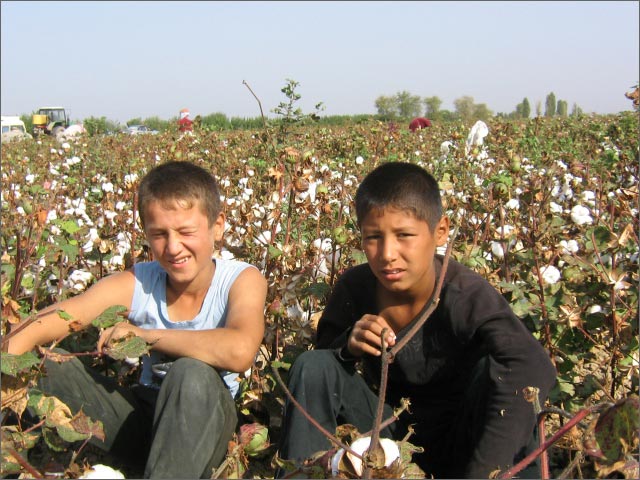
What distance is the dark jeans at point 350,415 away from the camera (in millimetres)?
1390

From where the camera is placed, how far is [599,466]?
0.77m

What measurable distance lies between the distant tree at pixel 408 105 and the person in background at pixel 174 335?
32.7 metres

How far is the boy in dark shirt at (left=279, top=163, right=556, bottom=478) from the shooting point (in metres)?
1.43

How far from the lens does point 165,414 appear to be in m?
1.43

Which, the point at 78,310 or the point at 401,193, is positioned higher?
the point at 401,193

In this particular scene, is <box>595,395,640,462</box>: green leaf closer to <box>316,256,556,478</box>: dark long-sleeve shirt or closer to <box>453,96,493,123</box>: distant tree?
<box>316,256,556,478</box>: dark long-sleeve shirt

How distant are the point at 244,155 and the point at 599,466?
4713mm

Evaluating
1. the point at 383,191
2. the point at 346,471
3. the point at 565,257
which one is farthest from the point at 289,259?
the point at 346,471

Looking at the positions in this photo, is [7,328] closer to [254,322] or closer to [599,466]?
[254,322]

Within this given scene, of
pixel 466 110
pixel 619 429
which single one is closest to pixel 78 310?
pixel 619 429

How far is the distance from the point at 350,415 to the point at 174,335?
0.42 m

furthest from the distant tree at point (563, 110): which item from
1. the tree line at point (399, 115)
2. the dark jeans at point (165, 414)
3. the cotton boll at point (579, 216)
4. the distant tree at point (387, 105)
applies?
the dark jeans at point (165, 414)

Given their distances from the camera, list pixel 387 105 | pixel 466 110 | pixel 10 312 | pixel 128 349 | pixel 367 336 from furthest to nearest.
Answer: pixel 387 105 → pixel 466 110 → pixel 367 336 → pixel 10 312 → pixel 128 349

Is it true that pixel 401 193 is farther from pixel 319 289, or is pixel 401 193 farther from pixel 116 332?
pixel 116 332
